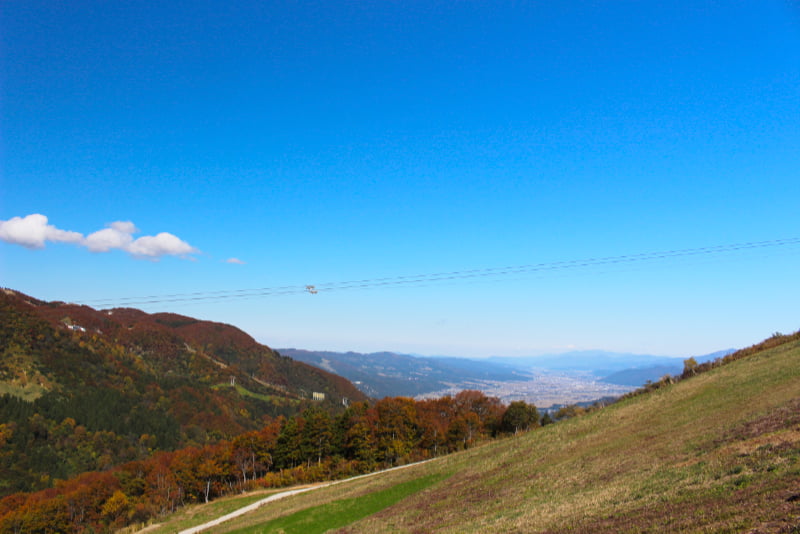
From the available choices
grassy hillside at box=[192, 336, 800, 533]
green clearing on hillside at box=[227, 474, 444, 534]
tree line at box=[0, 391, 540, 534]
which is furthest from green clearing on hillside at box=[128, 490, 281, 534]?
tree line at box=[0, 391, 540, 534]

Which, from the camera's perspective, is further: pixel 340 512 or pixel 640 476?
pixel 340 512

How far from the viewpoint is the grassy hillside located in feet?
40.7

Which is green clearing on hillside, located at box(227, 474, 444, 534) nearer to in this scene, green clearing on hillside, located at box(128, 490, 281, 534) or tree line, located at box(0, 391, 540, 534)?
green clearing on hillside, located at box(128, 490, 281, 534)

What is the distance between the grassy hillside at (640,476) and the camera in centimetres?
1241

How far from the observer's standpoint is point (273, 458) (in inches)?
3674

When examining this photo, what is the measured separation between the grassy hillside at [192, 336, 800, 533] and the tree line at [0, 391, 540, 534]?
4252 cm

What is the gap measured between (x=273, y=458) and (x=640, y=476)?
298 feet

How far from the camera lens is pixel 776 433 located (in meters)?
18.2

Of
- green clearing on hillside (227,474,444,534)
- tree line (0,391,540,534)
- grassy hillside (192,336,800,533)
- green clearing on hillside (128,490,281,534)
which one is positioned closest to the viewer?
grassy hillside (192,336,800,533)

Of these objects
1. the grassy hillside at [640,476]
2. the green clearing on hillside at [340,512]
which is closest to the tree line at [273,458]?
the grassy hillside at [640,476]

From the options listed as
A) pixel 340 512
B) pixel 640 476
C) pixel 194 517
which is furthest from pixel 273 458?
pixel 640 476

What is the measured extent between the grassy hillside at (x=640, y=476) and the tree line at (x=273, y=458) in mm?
42520

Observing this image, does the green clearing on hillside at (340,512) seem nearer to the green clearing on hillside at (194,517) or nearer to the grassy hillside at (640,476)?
the grassy hillside at (640,476)

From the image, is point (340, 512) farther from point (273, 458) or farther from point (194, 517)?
point (273, 458)
